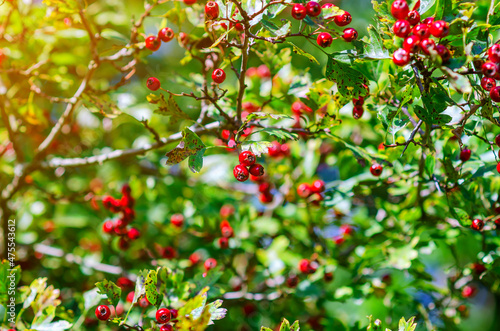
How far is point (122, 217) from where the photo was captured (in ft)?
6.21

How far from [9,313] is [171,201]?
0.84 meters

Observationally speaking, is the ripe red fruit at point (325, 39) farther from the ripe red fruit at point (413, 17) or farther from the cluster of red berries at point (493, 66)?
the cluster of red berries at point (493, 66)

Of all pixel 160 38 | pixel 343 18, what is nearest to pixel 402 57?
pixel 343 18

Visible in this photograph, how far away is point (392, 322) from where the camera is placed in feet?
5.74

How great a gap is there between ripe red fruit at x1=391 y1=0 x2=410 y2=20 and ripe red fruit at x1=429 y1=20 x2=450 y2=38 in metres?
0.10

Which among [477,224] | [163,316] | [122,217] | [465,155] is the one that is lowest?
[122,217]

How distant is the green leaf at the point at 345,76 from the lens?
4.02ft

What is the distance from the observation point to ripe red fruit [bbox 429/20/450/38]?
3.31ft

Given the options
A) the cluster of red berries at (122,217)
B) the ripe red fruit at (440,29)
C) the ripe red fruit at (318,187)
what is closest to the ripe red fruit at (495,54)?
the ripe red fruit at (440,29)

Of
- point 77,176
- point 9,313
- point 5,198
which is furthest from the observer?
point 77,176

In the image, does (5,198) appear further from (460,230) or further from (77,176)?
(460,230)

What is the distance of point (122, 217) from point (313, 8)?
1.25 m

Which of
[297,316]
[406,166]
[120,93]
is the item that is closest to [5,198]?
[120,93]

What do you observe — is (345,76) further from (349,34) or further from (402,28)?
(402,28)
